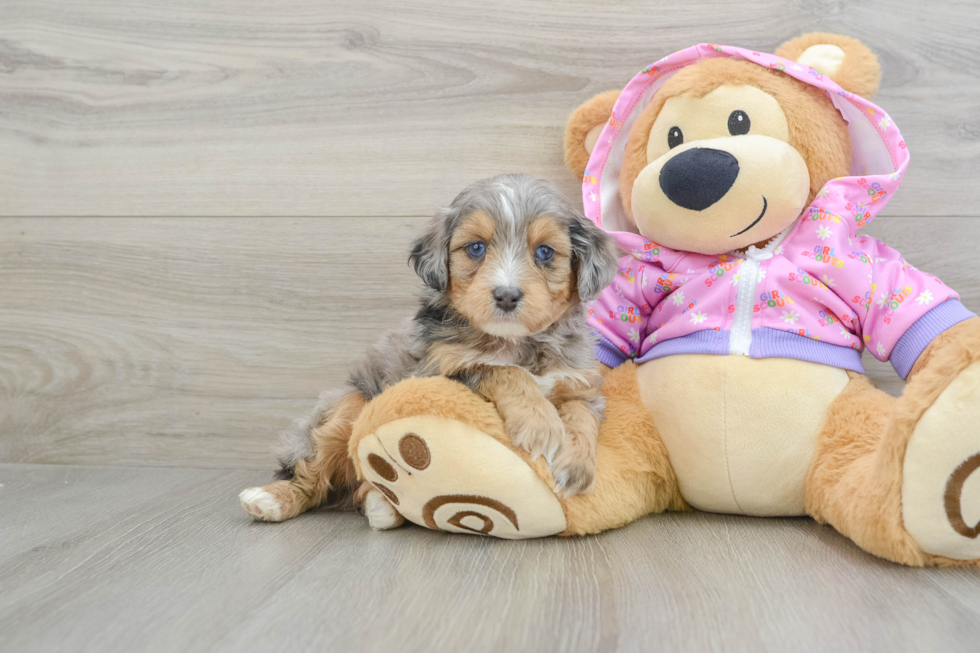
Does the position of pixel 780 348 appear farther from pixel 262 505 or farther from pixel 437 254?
pixel 262 505

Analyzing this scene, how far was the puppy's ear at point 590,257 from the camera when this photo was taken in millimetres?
1754

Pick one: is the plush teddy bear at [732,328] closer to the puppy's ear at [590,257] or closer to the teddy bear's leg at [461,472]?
the teddy bear's leg at [461,472]

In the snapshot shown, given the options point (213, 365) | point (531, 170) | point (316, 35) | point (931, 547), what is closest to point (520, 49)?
point (531, 170)

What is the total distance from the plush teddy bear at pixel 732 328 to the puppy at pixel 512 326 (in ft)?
0.29

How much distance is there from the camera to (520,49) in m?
2.37

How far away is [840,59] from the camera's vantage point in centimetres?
196

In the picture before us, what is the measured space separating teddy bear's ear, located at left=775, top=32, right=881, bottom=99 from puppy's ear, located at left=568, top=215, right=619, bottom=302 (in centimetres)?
83

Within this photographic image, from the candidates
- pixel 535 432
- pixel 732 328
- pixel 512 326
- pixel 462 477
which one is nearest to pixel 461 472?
pixel 462 477

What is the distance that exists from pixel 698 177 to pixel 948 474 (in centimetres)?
88

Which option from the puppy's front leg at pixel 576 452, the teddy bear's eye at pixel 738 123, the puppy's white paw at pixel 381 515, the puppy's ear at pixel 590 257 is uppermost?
the teddy bear's eye at pixel 738 123

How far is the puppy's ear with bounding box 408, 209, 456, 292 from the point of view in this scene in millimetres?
1768

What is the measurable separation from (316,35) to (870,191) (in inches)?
74.7

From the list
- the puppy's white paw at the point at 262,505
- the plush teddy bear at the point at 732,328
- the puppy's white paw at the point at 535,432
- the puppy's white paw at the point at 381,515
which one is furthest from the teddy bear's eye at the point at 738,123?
the puppy's white paw at the point at 262,505

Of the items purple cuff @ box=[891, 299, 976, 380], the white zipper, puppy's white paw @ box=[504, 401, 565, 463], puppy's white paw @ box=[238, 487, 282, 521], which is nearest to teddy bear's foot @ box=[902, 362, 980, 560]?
purple cuff @ box=[891, 299, 976, 380]
